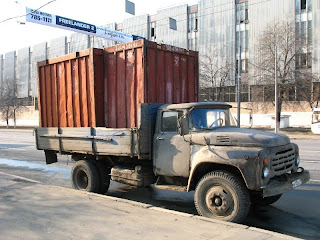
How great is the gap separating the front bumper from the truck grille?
13cm

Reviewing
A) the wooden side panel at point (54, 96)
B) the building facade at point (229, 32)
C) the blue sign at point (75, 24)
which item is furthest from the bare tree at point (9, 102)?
the wooden side panel at point (54, 96)

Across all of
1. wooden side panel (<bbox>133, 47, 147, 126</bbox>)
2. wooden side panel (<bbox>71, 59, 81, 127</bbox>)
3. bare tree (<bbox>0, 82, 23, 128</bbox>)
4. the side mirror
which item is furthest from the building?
the side mirror

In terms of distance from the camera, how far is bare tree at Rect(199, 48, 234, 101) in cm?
3759

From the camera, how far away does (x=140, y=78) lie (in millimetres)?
7094

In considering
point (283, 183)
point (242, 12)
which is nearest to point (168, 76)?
point (283, 183)

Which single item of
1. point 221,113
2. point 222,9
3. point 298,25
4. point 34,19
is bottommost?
point 221,113

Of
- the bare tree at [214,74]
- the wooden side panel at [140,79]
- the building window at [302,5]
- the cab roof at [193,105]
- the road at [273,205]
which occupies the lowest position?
the road at [273,205]

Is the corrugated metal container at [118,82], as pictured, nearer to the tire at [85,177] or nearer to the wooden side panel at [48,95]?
the wooden side panel at [48,95]

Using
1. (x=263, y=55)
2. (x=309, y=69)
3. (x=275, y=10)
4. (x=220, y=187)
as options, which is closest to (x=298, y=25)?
(x=275, y=10)

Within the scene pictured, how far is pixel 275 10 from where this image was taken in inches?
1537

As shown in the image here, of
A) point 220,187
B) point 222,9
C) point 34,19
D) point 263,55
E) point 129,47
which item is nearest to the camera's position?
point 220,187

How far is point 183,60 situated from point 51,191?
14.7ft

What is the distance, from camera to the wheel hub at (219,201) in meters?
5.33

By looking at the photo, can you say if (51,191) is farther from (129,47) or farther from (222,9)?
(222,9)
